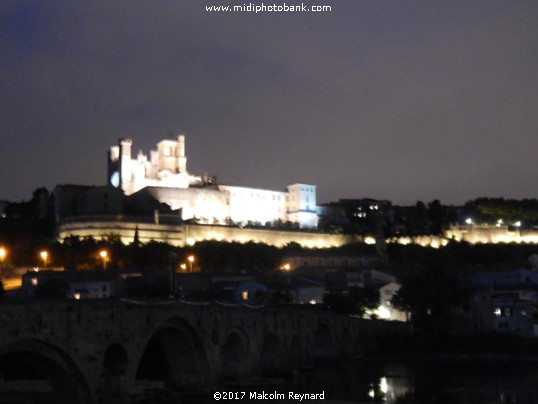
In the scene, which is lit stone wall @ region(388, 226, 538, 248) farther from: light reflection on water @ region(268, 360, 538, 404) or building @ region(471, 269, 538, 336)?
light reflection on water @ region(268, 360, 538, 404)

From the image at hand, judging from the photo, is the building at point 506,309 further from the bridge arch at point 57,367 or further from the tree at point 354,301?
the bridge arch at point 57,367

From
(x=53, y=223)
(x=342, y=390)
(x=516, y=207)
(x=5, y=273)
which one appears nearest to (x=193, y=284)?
(x=5, y=273)

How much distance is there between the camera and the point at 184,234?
83.9 meters

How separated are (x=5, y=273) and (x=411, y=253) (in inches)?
1643

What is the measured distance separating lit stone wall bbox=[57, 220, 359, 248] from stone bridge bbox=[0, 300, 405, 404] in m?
35.1

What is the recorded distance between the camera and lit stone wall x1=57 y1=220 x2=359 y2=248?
79938mm

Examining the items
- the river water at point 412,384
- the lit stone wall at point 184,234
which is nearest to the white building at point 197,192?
the lit stone wall at point 184,234

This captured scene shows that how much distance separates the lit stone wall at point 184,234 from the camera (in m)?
79.9

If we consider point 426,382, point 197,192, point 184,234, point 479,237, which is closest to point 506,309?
point 426,382

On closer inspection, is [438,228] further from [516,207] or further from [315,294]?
[315,294]

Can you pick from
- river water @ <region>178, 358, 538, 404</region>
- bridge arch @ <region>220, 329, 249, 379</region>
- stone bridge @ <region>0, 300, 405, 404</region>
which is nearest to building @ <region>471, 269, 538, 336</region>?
river water @ <region>178, 358, 538, 404</region>

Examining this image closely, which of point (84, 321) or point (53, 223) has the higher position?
point (53, 223)

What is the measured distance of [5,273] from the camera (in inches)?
2527

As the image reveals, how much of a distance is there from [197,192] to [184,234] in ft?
47.7
